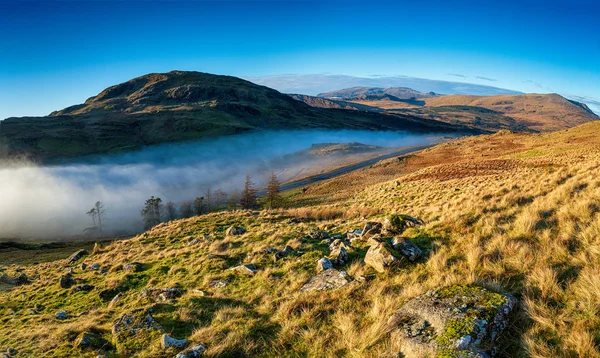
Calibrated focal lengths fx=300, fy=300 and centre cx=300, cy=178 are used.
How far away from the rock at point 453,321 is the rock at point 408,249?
108 inches

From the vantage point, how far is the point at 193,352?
699cm

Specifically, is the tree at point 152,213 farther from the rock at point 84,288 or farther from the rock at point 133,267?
the rock at point 84,288

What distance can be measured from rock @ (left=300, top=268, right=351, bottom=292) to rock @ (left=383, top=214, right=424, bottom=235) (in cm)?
409

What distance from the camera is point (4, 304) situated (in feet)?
52.8

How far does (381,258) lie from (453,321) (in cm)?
400

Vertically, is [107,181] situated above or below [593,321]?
below

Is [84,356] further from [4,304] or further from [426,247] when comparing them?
[4,304]

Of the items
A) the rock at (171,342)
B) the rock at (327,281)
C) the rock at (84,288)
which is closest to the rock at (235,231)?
the rock at (84,288)

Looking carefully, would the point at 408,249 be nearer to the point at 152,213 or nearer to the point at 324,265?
the point at 324,265

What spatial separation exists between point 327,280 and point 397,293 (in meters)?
2.70

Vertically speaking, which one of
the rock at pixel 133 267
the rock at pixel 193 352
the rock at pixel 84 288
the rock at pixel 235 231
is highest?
the rock at pixel 193 352

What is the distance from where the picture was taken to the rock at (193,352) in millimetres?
6859

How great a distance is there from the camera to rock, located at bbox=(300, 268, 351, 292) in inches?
377

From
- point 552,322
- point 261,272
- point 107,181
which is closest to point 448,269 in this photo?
point 552,322
